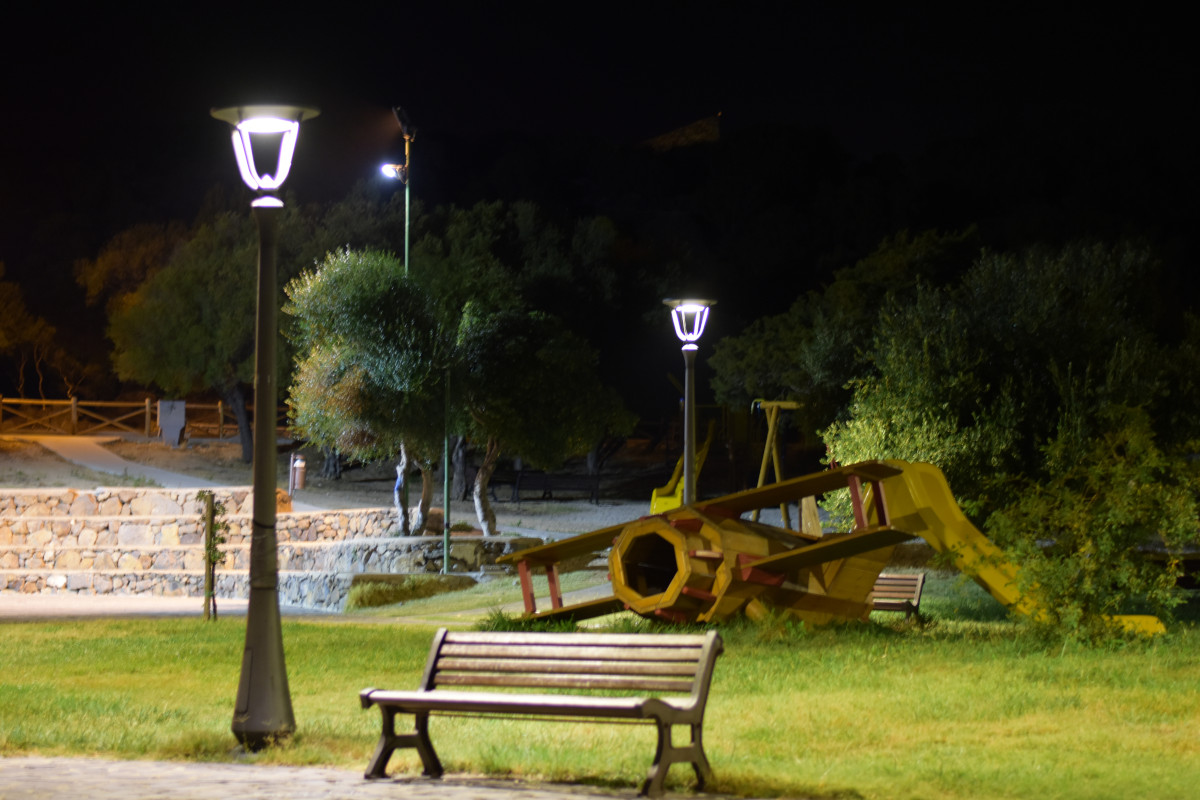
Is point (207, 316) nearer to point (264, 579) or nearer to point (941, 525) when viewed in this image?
point (941, 525)

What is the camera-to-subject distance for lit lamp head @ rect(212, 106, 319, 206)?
7.44m

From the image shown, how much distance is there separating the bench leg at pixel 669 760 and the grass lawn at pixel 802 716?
11cm

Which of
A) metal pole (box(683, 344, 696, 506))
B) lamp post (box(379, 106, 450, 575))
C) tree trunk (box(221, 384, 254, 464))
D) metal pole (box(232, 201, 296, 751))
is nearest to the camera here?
metal pole (box(232, 201, 296, 751))

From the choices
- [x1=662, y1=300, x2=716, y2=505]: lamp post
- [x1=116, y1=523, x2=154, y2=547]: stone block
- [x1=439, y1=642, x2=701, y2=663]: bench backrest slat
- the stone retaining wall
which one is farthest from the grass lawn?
[x1=116, y1=523, x2=154, y2=547]: stone block

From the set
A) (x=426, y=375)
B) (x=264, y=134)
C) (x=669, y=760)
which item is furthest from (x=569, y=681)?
(x=426, y=375)

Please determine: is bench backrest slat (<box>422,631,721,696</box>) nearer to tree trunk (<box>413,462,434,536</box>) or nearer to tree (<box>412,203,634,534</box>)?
tree trunk (<box>413,462,434,536</box>)

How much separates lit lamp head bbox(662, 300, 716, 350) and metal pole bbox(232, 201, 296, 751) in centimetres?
999

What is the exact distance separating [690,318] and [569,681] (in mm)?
11251

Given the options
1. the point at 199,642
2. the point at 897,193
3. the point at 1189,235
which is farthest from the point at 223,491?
the point at 1189,235

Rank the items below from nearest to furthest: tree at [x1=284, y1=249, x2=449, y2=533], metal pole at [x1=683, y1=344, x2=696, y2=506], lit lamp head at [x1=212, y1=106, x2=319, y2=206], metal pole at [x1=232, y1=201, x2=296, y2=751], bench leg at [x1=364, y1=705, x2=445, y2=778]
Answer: bench leg at [x1=364, y1=705, x2=445, y2=778] < metal pole at [x1=232, y1=201, x2=296, y2=751] < lit lamp head at [x1=212, y1=106, x2=319, y2=206] < metal pole at [x1=683, y1=344, x2=696, y2=506] < tree at [x1=284, y1=249, x2=449, y2=533]

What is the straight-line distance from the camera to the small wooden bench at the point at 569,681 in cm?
594

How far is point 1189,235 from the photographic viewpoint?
45.8 m

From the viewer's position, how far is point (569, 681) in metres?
6.62

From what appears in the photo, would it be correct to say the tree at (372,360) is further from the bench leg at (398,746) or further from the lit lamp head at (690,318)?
the bench leg at (398,746)
